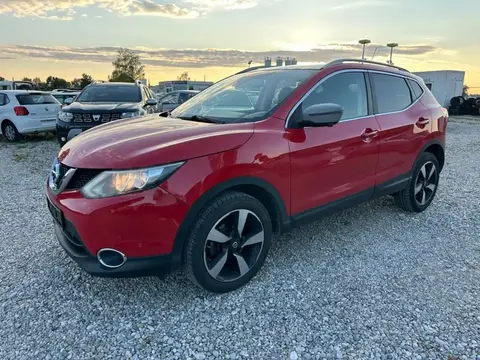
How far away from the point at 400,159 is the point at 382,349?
2.29 m

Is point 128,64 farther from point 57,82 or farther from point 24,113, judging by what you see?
point 24,113

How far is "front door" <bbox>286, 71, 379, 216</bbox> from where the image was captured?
291 cm

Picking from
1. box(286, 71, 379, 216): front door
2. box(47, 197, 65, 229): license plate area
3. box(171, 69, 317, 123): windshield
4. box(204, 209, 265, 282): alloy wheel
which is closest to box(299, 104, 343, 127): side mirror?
box(286, 71, 379, 216): front door

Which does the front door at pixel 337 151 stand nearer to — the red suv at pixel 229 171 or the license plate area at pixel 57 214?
the red suv at pixel 229 171

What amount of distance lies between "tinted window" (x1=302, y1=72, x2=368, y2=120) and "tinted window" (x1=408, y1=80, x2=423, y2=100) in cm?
102

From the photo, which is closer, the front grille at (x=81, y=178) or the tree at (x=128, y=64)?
the front grille at (x=81, y=178)

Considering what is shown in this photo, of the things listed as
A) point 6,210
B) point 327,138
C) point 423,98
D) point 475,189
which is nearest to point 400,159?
point 423,98

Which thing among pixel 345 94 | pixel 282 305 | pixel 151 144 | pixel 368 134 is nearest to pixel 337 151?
pixel 368 134

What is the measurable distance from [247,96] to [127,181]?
155cm

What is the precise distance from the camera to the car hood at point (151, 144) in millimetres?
2270

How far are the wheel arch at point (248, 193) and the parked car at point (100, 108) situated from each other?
4939 millimetres

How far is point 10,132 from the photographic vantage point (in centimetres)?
1038

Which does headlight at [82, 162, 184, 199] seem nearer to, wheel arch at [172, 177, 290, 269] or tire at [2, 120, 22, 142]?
wheel arch at [172, 177, 290, 269]

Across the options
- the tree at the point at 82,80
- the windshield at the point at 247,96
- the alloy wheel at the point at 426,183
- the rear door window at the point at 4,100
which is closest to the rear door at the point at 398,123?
the alloy wheel at the point at 426,183
